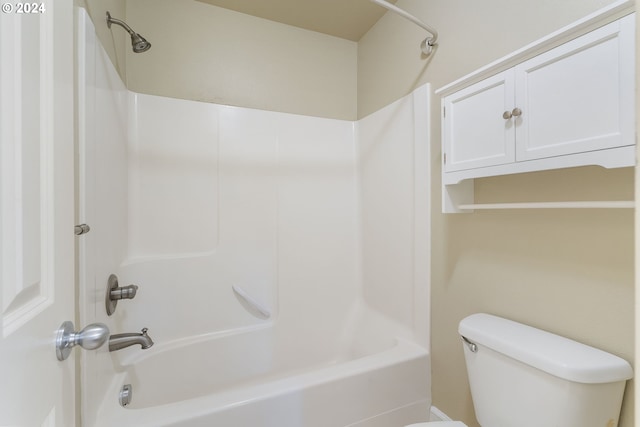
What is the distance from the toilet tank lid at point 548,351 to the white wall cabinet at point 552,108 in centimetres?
57

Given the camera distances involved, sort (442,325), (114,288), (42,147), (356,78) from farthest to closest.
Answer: (356,78), (442,325), (114,288), (42,147)

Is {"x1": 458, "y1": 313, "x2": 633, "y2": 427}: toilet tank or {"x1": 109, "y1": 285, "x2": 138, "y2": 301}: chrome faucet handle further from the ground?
{"x1": 109, "y1": 285, "x2": 138, "y2": 301}: chrome faucet handle

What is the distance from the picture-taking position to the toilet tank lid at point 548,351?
2.57 ft

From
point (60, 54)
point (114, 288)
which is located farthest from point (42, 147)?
point (114, 288)

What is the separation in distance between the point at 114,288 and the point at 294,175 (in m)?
1.23

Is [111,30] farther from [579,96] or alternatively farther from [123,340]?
[579,96]

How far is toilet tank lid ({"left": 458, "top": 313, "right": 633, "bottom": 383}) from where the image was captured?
782mm

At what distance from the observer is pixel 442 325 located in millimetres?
1440

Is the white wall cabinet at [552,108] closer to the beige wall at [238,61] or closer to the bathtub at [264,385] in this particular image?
the bathtub at [264,385]

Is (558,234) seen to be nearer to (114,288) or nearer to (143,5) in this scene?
(114,288)

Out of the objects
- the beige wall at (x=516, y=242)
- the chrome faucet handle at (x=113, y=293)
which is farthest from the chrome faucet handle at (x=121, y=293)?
the beige wall at (x=516, y=242)

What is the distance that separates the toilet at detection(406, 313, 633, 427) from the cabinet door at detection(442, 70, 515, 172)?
2.07 feet

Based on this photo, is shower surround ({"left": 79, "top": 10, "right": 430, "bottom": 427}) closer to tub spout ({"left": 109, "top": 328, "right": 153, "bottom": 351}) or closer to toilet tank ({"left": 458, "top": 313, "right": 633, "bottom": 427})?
tub spout ({"left": 109, "top": 328, "right": 153, "bottom": 351})

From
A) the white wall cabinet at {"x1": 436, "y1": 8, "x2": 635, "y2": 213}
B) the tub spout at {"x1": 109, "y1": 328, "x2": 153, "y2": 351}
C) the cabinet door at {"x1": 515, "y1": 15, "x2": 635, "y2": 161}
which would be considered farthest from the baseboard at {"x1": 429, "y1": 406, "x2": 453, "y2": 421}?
the tub spout at {"x1": 109, "y1": 328, "x2": 153, "y2": 351}
